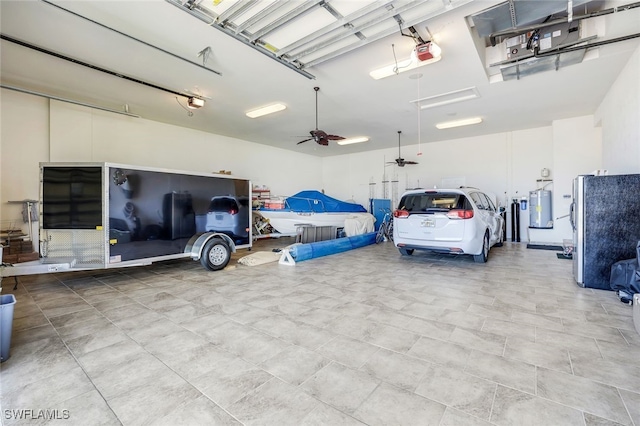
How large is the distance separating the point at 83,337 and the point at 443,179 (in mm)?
11175

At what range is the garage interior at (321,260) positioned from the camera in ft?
6.03

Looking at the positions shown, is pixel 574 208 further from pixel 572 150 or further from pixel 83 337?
pixel 83 337

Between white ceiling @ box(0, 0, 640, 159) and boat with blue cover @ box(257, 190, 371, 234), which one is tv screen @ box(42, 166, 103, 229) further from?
boat with blue cover @ box(257, 190, 371, 234)

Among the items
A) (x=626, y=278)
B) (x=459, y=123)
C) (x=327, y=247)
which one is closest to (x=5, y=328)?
(x=327, y=247)

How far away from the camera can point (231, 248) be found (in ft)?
19.5

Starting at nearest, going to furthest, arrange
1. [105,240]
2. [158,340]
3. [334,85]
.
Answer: [158,340] < [105,240] < [334,85]

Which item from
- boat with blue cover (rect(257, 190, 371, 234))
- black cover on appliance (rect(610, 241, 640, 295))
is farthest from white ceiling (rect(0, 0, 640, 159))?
black cover on appliance (rect(610, 241, 640, 295))

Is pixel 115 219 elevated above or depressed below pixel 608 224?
above

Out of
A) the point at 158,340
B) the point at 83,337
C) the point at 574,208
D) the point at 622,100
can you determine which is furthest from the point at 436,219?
the point at 83,337

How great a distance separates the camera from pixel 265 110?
23.7ft

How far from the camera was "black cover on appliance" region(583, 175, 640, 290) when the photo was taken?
3.88m

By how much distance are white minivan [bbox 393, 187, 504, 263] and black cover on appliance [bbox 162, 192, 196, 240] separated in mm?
4301

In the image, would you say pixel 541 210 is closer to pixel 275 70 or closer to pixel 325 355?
pixel 275 70

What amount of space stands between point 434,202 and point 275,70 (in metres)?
3.99
